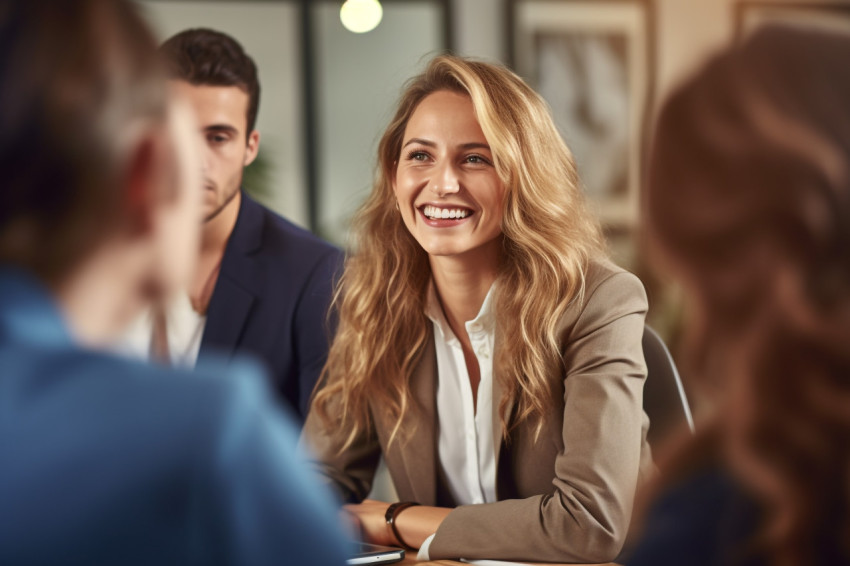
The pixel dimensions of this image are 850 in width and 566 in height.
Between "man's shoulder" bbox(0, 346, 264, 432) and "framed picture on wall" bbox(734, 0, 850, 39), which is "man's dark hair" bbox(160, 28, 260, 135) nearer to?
"man's shoulder" bbox(0, 346, 264, 432)

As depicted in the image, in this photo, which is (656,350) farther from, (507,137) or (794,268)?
(794,268)

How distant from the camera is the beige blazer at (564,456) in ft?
A: 5.45

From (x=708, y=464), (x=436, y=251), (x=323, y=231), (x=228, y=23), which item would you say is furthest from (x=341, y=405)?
(x=228, y=23)

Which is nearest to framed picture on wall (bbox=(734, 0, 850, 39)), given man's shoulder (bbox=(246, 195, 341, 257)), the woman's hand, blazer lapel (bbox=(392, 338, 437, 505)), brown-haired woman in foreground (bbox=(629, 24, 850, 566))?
man's shoulder (bbox=(246, 195, 341, 257))

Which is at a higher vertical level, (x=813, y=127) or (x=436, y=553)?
(x=813, y=127)

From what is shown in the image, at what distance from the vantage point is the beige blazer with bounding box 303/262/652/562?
1660 millimetres

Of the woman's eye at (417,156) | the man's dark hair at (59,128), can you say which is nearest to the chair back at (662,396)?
the woman's eye at (417,156)

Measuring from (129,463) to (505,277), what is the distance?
1540 mm

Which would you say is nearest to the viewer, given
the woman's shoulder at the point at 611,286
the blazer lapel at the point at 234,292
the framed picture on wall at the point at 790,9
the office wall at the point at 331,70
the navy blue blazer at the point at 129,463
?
the navy blue blazer at the point at 129,463

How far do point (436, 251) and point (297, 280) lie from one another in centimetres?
49

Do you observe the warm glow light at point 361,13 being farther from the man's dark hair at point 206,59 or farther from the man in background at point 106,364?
the man in background at point 106,364

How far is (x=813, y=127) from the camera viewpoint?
29.6 inches

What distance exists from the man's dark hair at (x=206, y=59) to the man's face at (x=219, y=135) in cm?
2

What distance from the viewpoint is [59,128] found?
641 millimetres
